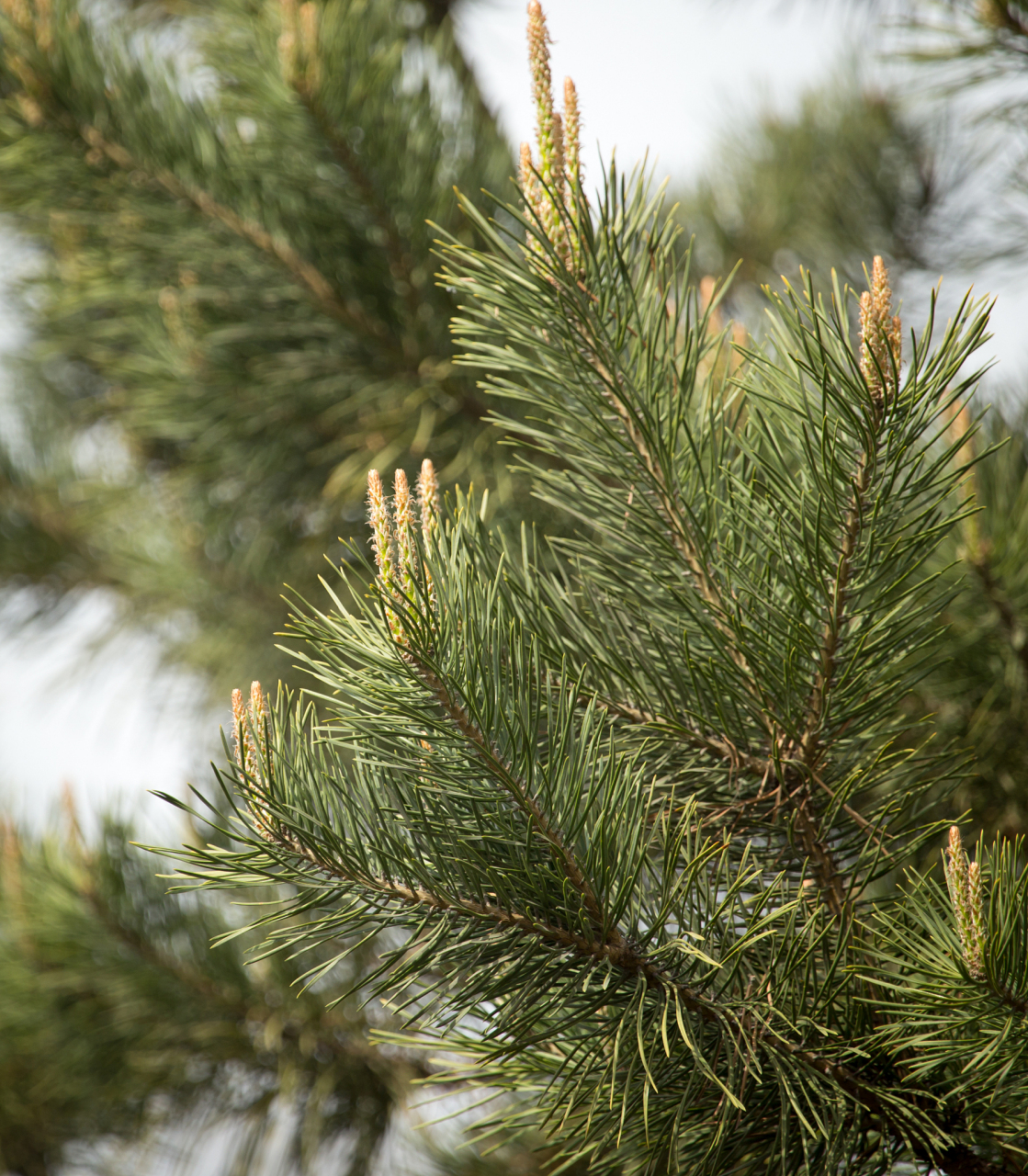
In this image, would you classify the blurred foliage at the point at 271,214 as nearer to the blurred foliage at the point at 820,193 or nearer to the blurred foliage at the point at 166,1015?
the blurred foliage at the point at 166,1015

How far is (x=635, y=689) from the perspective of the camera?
295 mm

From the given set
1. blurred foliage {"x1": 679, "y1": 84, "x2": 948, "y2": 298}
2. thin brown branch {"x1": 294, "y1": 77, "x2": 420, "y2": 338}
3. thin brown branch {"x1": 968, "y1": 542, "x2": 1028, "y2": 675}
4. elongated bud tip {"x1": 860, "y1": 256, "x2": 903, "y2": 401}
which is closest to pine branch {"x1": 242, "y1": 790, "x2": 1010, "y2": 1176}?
elongated bud tip {"x1": 860, "y1": 256, "x2": 903, "y2": 401}

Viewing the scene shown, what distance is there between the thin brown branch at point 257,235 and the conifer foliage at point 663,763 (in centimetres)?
25

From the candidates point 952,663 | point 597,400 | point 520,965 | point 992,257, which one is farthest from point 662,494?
point 992,257

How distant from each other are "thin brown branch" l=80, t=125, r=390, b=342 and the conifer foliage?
10.0 inches

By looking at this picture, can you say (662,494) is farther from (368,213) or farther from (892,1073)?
(368,213)

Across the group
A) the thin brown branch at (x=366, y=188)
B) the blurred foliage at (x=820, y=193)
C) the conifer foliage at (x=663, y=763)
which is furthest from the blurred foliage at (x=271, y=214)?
the blurred foliage at (x=820, y=193)

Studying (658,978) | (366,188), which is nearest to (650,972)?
(658,978)

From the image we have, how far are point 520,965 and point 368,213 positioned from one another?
43 cm

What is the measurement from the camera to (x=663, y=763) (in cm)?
30

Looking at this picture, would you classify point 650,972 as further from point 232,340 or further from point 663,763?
point 232,340

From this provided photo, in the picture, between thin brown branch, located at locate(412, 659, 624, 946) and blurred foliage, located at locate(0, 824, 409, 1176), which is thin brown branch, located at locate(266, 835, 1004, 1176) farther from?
blurred foliage, located at locate(0, 824, 409, 1176)

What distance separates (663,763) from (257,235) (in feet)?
1.31

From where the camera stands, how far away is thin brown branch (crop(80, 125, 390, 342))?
1.83ft
